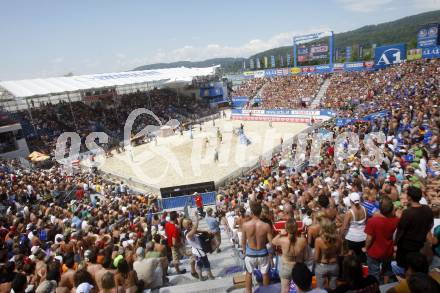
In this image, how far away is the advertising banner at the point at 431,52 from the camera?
3612cm

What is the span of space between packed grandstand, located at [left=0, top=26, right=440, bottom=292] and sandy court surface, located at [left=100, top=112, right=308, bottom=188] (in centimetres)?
240

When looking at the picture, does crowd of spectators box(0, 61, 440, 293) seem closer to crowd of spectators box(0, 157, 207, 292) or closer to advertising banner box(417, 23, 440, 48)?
crowd of spectators box(0, 157, 207, 292)

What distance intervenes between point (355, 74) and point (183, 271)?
41808mm

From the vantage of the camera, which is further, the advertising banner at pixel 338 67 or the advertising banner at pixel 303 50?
the advertising banner at pixel 303 50

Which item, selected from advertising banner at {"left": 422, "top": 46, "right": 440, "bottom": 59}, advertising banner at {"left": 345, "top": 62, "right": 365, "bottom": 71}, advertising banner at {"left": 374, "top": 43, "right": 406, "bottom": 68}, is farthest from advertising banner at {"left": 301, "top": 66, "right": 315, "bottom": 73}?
advertising banner at {"left": 422, "top": 46, "right": 440, "bottom": 59}

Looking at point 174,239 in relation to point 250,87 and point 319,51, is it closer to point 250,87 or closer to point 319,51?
point 250,87

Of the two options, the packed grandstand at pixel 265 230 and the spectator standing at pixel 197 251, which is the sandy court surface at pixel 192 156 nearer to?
the packed grandstand at pixel 265 230

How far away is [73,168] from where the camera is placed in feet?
80.6

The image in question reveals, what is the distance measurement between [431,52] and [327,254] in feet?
138

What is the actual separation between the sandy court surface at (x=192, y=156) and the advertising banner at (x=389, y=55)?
52.0ft

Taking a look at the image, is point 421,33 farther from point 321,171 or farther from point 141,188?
point 141,188

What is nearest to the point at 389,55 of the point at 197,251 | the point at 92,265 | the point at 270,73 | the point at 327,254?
the point at 270,73

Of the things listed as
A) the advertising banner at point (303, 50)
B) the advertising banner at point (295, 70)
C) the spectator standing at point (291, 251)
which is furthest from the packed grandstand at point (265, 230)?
the advertising banner at point (303, 50)

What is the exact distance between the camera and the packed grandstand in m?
4.12
